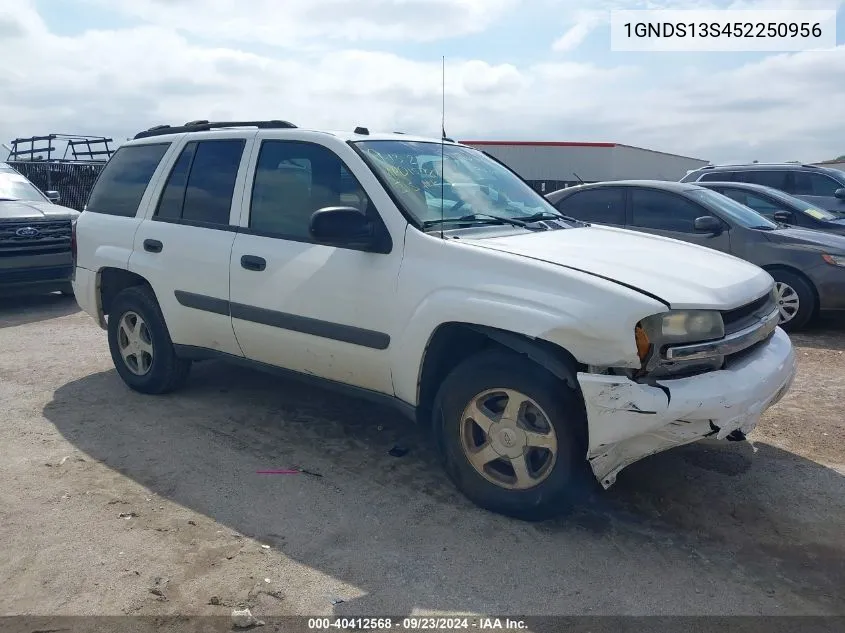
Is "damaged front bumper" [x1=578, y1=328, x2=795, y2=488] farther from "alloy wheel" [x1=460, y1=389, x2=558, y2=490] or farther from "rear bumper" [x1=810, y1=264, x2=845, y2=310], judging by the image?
"rear bumper" [x1=810, y1=264, x2=845, y2=310]

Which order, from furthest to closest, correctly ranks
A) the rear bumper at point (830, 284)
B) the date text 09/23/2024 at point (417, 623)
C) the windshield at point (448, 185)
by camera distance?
the rear bumper at point (830, 284) → the windshield at point (448, 185) → the date text 09/23/2024 at point (417, 623)

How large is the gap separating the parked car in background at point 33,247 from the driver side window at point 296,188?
558 centimetres

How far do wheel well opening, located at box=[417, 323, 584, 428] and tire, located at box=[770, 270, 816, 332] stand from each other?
4745 mm

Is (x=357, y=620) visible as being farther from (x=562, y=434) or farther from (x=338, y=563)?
(x=562, y=434)

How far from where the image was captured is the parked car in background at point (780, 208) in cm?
838

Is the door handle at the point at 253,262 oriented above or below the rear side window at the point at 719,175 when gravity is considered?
below

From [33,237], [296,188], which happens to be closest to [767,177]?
[296,188]

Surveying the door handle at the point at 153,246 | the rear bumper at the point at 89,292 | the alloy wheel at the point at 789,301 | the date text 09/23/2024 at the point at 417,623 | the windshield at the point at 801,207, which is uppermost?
the windshield at the point at 801,207

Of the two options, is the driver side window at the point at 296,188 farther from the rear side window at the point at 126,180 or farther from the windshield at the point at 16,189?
the windshield at the point at 16,189

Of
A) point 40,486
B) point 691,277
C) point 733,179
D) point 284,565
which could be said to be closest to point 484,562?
point 284,565

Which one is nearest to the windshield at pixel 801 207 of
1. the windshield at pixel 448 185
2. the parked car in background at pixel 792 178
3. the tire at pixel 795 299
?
the tire at pixel 795 299

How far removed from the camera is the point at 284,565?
10.3ft

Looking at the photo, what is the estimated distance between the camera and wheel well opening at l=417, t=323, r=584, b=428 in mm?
3244

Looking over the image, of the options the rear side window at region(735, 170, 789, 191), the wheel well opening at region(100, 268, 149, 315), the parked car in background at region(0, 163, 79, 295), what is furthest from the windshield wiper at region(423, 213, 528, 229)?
the rear side window at region(735, 170, 789, 191)
